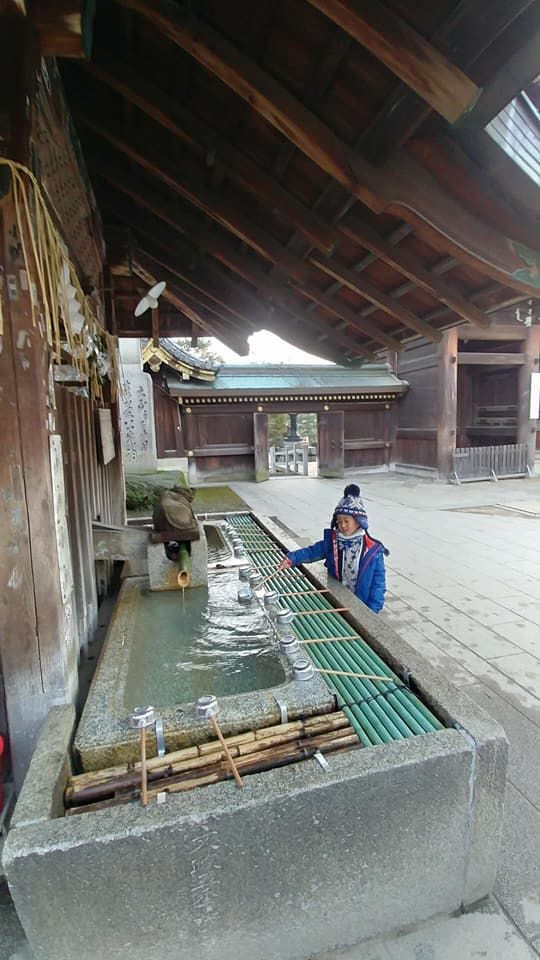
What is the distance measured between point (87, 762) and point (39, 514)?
3.20ft

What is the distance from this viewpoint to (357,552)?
310 centimetres

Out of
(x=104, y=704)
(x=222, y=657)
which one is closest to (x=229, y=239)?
(x=222, y=657)

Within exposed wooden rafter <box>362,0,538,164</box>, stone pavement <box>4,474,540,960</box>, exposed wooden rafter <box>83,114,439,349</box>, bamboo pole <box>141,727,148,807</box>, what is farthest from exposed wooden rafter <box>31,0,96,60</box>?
stone pavement <box>4,474,540,960</box>

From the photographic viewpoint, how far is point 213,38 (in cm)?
190

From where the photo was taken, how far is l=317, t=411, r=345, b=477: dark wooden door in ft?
47.2

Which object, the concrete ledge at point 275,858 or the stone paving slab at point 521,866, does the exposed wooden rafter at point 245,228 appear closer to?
the concrete ledge at point 275,858

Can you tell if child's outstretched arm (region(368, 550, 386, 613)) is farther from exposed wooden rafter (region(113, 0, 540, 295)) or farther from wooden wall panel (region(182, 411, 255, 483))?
wooden wall panel (region(182, 411, 255, 483))

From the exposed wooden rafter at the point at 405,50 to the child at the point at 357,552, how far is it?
→ 79.6 inches

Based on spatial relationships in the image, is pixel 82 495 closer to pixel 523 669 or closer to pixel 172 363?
pixel 523 669

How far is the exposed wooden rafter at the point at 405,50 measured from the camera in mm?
1548

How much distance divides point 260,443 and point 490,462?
23.1 feet

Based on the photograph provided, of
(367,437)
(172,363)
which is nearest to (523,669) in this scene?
(172,363)

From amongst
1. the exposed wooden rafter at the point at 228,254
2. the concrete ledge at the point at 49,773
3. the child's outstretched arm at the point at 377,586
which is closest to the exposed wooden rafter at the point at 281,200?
the exposed wooden rafter at the point at 228,254

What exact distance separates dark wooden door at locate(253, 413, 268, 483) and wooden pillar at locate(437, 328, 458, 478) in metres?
5.37
